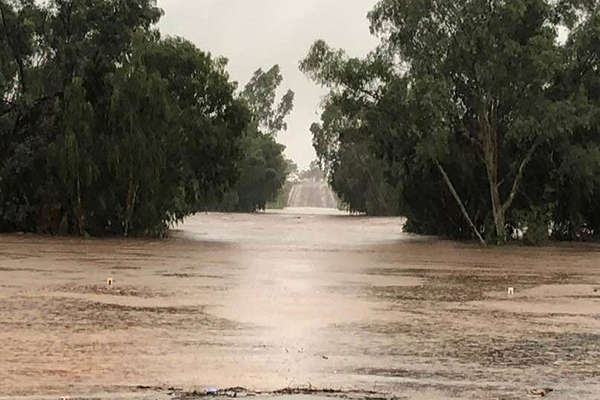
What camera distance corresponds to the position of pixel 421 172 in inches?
1735

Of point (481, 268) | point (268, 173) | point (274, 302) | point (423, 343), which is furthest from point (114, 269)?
point (268, 173)

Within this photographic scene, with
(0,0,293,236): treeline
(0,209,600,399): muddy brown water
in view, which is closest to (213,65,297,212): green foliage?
(0,0,293,236): treeline

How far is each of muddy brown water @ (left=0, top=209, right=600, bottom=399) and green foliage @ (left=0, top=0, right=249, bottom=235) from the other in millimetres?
13481

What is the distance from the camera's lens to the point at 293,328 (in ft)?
41.3

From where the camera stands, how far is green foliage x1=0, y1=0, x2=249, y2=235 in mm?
39250

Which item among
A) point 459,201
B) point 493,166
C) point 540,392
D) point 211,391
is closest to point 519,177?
point 493,166

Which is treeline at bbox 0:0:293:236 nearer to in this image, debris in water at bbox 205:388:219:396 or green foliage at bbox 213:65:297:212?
debris in water at bbox 205:388:219:396

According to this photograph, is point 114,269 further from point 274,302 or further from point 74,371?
point 74,371

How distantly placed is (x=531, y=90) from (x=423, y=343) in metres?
29.1

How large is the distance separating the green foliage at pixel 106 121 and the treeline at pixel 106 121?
5cm

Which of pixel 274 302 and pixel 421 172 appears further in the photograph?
pixel 421 172

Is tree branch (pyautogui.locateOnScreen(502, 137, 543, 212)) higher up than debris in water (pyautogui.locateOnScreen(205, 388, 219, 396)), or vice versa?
tree branch (pyautogui.locateOnScreen(502, 137, 543, 212))

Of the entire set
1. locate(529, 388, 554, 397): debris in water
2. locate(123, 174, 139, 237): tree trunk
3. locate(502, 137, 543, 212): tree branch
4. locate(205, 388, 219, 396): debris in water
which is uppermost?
locate(502, 137, 543, 212): tree branch

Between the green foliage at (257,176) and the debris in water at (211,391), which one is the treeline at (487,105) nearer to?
the debris in water at (211,391)
